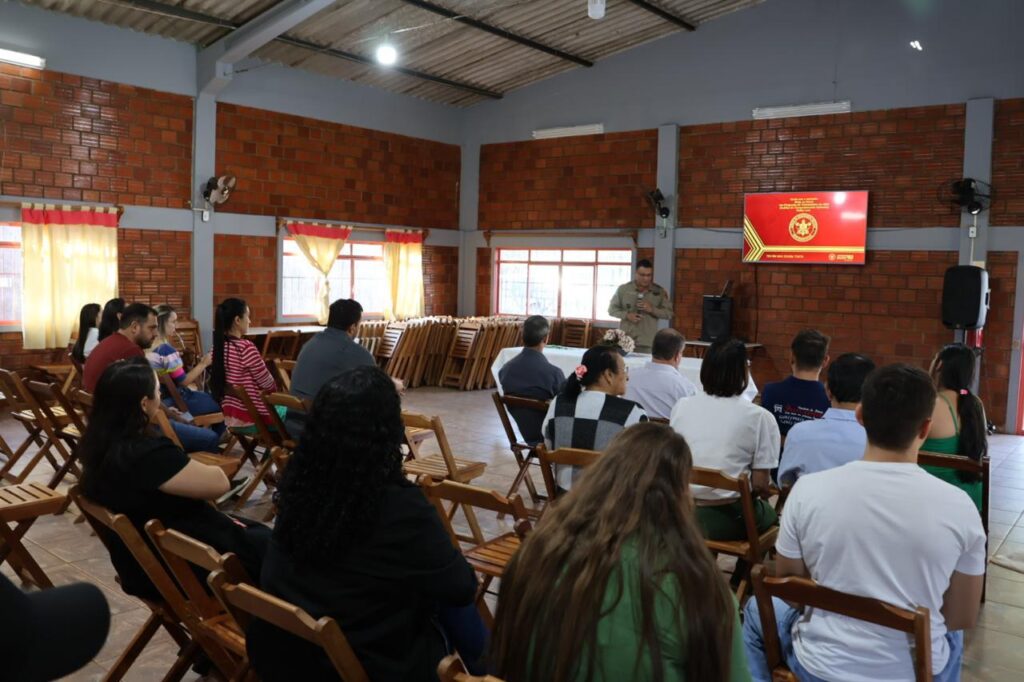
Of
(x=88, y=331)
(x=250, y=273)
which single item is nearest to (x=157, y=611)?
(x=88, y=331)

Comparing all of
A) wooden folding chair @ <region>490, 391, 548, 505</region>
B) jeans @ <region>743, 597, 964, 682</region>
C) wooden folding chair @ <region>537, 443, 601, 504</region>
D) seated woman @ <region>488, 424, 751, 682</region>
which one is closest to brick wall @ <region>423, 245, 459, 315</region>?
wooden folding chair @ <region>490, 391, 548, 505</region>

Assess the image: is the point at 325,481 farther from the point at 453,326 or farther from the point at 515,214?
the point at 515,214

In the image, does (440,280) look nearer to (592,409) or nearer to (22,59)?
(22,59)

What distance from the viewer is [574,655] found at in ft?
4.53

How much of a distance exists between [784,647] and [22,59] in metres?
8.41

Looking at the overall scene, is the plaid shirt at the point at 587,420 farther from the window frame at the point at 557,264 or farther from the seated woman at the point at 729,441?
the window frame at the point at 557,264

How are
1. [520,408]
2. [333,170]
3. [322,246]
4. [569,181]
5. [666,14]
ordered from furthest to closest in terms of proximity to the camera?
[569,181] → [333,170] → [322,246] → [666,14] → [520,408]

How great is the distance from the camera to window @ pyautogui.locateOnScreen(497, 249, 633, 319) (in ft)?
37.0

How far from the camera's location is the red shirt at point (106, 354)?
4742mm

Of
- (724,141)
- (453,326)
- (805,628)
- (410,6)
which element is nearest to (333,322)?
(805,628)

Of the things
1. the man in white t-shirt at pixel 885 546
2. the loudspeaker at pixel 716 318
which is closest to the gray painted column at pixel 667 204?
the loudspeaker at pixel 716 318

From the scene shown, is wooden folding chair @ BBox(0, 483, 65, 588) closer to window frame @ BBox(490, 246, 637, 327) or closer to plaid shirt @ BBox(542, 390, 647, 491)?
plaid shirt @ BBox(542, 390, 647, 491)

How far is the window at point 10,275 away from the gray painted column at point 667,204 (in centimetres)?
701

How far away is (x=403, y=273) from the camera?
11.7 m
